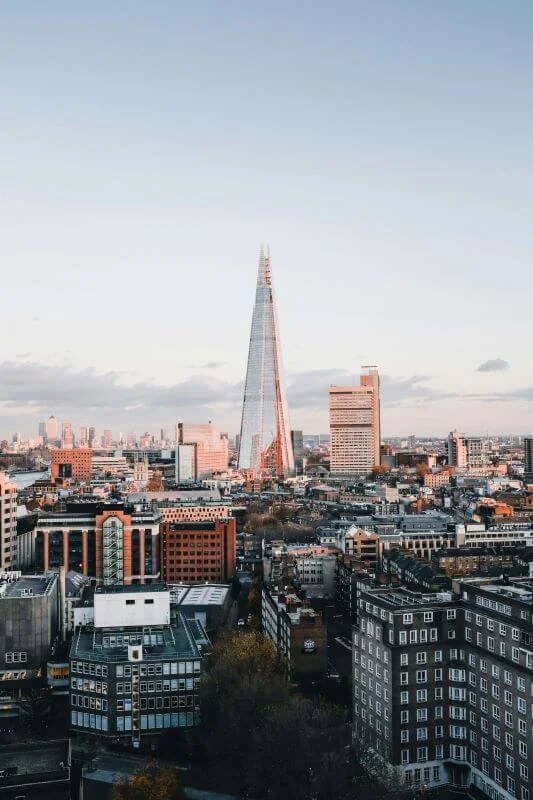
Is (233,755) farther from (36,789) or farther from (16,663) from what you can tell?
(16,663)

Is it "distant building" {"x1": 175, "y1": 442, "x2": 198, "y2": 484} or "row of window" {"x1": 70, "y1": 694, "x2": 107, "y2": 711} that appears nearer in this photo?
"row of window" {"x1": 70, "y1": 694, "x2": 107, "y2": 711}

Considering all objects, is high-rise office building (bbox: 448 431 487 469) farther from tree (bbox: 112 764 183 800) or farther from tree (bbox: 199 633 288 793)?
tree (bbox: 112 764 183 800)

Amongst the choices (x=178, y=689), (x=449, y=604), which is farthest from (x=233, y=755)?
(x=449, y=604)

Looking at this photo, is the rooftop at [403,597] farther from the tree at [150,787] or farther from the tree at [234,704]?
the tree at [150,787]

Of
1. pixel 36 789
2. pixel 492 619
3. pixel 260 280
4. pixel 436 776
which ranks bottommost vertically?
pixel 436 776

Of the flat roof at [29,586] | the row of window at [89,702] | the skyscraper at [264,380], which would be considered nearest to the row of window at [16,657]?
the flat roof at [29,586]

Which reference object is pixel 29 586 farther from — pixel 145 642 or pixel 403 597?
pixel 403 597

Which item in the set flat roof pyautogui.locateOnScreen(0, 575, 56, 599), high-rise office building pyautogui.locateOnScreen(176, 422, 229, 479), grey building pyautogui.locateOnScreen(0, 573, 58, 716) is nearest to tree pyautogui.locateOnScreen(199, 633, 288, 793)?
grey building pyautogui.locateOnScreen(0, 573, 58, 716)
